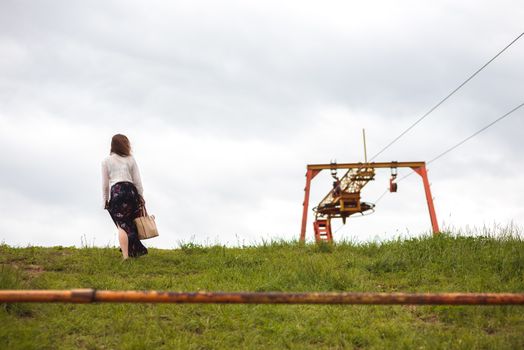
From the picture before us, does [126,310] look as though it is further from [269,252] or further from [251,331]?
[269,252]

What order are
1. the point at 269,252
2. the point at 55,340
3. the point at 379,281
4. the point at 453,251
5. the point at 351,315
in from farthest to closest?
the point at 269,252, the point at 453,251, the point at 379,281, the point at 351,315, the point at 55,340

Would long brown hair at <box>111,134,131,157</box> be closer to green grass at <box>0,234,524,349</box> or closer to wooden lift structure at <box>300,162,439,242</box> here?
green grass at <box>0,234,524,349</box>

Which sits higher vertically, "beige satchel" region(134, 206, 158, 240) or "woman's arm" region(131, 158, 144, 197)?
"woman's arm" region(131, 158, 144, 197)

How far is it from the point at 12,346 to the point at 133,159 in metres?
4.53

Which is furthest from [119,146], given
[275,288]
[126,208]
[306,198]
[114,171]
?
[306,198]

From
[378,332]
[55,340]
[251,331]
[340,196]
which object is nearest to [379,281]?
[378,332]

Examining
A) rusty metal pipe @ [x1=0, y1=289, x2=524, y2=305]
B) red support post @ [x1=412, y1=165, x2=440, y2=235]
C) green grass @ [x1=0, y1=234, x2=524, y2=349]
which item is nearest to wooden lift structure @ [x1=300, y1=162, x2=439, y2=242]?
red support post @ [x1=412, y1=165, x2=440, y2=235]

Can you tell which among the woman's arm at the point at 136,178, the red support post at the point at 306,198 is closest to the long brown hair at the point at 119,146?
the woman's arm at the point at 136,178

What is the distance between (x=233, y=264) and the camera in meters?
8.67

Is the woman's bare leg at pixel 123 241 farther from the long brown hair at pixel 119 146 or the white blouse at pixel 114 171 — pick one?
the long brown hair at pixel 119 146

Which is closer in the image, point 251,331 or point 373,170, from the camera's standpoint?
point 251,331

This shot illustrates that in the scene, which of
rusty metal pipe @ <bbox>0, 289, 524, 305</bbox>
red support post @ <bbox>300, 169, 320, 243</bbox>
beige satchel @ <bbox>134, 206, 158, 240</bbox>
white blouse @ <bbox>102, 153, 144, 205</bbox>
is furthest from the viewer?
red support post @ <bbox>300, 169, 320, 243</bbox>

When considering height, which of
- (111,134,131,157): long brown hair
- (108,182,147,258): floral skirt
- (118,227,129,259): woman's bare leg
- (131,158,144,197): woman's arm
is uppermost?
(111,134,131,157): long brown hair

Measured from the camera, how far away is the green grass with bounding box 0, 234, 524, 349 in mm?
5336
